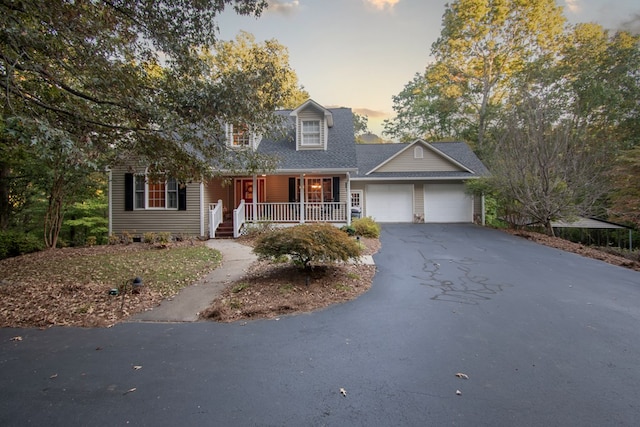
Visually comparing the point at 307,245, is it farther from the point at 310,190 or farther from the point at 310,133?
the point at 310,133

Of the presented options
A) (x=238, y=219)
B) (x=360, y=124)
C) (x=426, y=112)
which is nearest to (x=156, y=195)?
(x=238, y=219)

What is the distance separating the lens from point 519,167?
1280cm

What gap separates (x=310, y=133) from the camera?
15062 mm

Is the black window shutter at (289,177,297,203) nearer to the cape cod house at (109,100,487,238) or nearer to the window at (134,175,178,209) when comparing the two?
the cape cod house at (109,100,487,238)

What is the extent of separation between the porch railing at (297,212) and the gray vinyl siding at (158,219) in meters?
2.23

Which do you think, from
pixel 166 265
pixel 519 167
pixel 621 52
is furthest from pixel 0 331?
pixel 621 52

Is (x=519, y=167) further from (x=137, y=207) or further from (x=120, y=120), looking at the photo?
(x=137, y=207)

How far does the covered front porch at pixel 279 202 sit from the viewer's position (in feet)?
43.9

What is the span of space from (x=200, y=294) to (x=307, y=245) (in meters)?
2.33

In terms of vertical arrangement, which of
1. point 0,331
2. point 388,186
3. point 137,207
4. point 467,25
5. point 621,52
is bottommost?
point 0,331

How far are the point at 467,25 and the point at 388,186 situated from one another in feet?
58.7

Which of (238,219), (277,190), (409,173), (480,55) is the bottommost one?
(238,219)

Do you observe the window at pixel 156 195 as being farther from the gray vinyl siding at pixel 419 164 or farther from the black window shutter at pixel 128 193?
the gray vinyl siding at pixel 419 164

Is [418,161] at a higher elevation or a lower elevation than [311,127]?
lower
